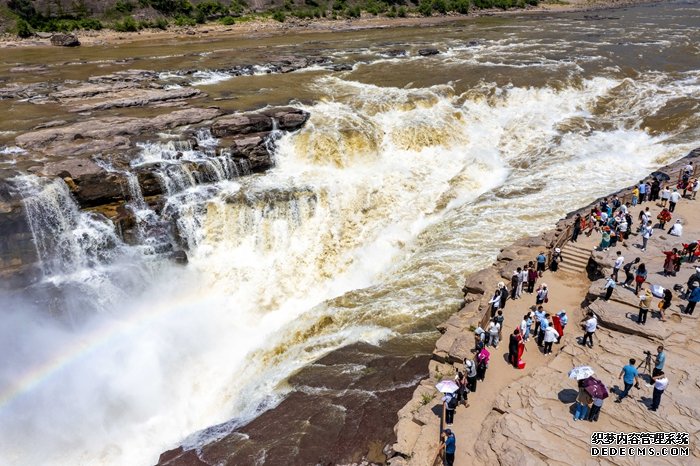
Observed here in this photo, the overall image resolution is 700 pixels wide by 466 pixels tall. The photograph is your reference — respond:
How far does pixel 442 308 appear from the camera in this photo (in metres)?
17.3

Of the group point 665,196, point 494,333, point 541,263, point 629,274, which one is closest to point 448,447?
point 494,333

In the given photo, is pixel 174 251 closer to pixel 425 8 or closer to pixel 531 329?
pixel 531 329

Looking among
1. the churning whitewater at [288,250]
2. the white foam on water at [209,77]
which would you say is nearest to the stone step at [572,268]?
the churning whitewater at [288,250]

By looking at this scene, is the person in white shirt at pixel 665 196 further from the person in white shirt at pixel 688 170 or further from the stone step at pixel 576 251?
the stone step at pixel 576 251

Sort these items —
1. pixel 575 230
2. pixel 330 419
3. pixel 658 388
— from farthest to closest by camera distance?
pixel 575 230 < pixel 330 419 < pixel 658 388

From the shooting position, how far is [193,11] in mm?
75438

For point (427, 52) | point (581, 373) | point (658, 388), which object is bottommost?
point (658, 388)

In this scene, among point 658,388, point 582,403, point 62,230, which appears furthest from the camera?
point 62,230

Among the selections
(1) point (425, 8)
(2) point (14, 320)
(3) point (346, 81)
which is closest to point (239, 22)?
(1) point (425, 8)

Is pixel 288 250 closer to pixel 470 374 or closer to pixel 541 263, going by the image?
pixel 541 263

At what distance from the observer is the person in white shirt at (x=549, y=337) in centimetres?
1348

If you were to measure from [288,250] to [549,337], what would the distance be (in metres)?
12.5

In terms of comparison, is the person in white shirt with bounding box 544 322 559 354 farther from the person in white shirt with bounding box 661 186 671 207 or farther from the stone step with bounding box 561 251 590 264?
the person in white shirt with bounding box 661 186 671 207

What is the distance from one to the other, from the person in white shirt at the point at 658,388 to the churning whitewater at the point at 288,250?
7.09m
